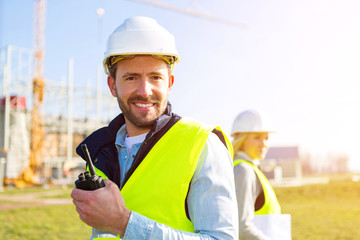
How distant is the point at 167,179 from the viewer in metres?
1.60

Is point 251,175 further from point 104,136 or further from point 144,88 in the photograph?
point 144,88

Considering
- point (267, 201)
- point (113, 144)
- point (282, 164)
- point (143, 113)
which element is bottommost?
point (282, 164)

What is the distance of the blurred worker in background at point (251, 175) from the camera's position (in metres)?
2.83

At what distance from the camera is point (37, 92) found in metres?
45.2

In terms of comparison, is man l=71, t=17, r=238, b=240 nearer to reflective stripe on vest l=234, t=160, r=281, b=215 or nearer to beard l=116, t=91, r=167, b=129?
beard l=116, t=91, r=167, b=129

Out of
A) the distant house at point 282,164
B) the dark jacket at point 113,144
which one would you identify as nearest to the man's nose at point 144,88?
the dark jacket at point 113,144

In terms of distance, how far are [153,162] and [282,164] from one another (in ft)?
167

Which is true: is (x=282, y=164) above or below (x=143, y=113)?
below

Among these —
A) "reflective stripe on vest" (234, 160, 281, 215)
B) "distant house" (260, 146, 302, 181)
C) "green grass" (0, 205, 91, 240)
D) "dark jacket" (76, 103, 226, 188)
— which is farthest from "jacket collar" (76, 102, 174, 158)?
"distant house" (260, 146, 302, 181)

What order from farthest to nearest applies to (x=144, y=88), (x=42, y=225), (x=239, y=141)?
1. (x=42, y=225)
2. (x=239, y=141)
3. (x=144, y=88)

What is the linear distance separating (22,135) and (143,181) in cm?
4448

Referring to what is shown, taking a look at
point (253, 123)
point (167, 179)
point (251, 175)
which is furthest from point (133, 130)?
point (253, 123)

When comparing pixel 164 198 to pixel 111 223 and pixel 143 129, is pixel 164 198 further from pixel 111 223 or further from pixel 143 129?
pixel 143 129

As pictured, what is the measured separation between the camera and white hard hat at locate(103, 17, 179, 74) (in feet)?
5.92
